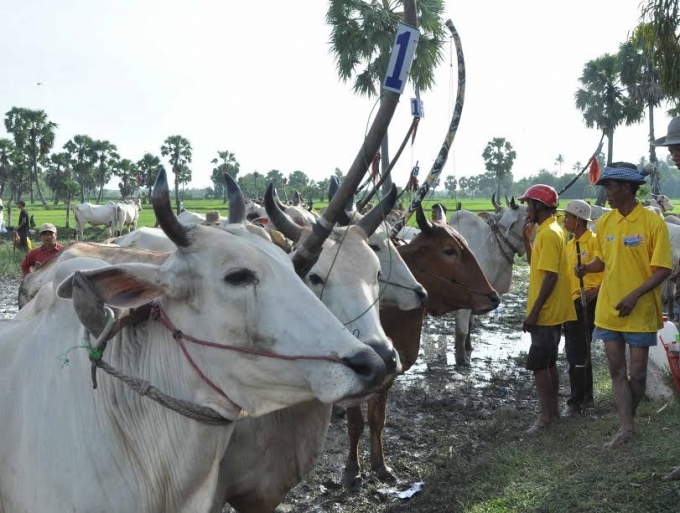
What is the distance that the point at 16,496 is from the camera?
2.66 m

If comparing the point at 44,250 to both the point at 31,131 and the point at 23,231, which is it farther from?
the point at 31,131

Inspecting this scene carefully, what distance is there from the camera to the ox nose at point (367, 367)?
7.80ft

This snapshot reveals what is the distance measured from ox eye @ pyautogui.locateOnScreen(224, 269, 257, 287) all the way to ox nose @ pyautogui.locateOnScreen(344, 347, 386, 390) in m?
0.48

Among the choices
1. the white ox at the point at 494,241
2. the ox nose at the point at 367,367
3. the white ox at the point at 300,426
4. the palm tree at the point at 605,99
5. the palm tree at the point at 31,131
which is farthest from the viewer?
the palm tree at the point at 31,131

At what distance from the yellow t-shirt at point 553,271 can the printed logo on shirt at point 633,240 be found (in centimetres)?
98

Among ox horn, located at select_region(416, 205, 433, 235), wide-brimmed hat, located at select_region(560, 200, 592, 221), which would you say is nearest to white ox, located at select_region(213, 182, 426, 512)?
ox horn, located at select_region(416, 205, 433, 235)

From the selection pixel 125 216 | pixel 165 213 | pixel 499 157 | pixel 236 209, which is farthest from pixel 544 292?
pixel 499 157

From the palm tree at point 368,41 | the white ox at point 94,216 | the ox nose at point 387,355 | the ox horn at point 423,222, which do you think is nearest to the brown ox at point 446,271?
the ox horn at point 423,222

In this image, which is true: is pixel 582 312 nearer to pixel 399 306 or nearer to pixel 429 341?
pixel 399 306

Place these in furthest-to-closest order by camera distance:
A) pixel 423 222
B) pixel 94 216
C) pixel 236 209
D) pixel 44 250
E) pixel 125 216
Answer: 1. pixel 125 216
2. pixel 94 216
3. pixel 44 250
4. pixel 423 222
5. pixel 236 209

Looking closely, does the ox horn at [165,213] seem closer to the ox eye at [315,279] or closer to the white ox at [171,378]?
the white ox at [171,378]

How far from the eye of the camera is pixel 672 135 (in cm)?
494

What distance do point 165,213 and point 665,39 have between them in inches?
290

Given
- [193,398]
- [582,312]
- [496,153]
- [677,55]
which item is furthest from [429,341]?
[496,153]
